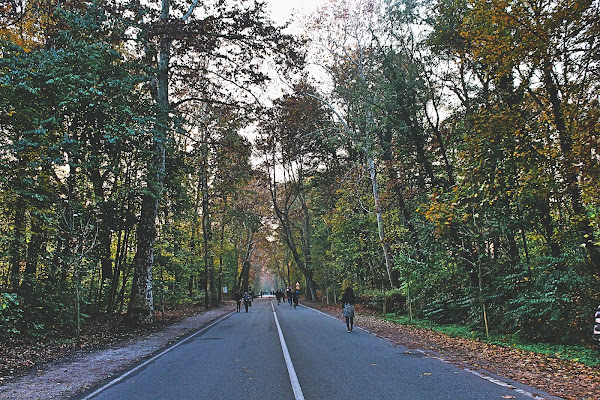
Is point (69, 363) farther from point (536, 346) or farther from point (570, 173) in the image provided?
point (570, 173)

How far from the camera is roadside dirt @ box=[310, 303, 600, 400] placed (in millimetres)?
5824

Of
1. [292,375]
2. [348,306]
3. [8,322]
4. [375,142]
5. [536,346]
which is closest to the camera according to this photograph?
[292,375]

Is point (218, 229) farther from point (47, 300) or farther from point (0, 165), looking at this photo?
point (0, 165)

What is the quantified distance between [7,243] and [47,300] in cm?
258

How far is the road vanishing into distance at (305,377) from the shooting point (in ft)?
18.6

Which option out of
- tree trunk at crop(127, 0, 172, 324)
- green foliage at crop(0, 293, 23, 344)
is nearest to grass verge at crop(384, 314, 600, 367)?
tree trunk at crop(127, 0, 172, 324)

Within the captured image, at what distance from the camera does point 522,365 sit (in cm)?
757

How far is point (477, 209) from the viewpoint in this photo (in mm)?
12203

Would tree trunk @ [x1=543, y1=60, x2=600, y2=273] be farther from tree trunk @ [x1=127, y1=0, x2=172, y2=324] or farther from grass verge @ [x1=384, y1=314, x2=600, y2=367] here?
tree trunk @ [x1=127, y1=0, x2=172, y2=324]

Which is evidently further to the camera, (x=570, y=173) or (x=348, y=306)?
(x=348, y=306)

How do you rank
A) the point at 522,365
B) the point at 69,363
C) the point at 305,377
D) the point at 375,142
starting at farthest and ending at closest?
the point at 375,142
the point at 69,363
the point at 522,365
the point at 305,377

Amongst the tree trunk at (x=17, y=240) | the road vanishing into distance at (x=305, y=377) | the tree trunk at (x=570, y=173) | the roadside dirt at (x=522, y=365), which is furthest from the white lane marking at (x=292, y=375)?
the tree trunk at (x=17, y=240)

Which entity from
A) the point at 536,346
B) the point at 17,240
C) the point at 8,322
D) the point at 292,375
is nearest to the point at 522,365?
the point at 536,346

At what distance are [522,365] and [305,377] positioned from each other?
4278 millimetres
